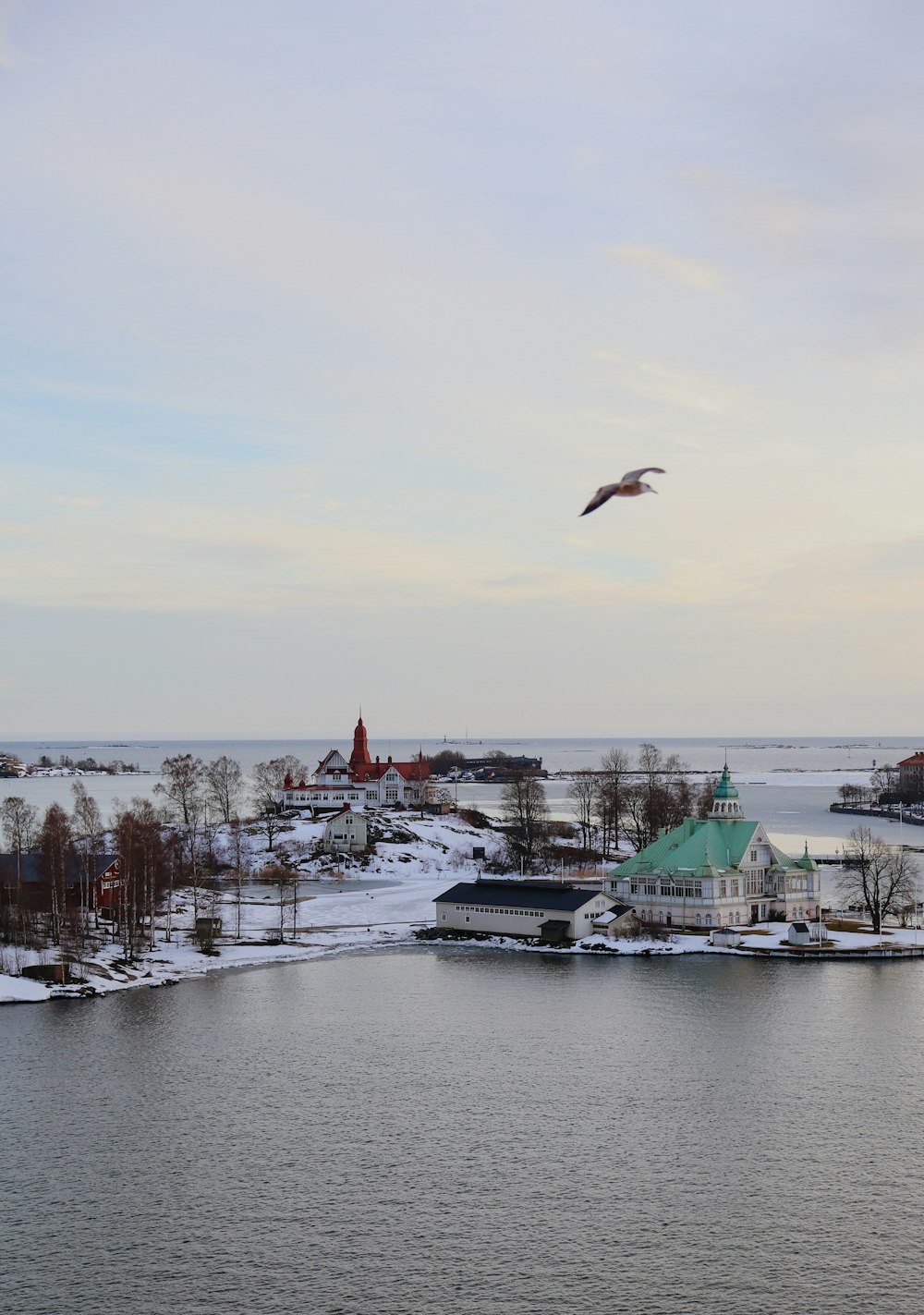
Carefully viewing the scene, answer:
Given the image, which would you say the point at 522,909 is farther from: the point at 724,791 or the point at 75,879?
the point at 75,879

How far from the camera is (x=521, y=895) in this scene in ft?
266

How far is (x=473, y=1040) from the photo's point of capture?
50.5 metres

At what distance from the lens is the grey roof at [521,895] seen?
7825 cm

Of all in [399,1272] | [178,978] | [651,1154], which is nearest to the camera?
[399,1272]

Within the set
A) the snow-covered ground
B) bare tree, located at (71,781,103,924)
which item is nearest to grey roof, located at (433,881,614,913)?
the snow-covered ground

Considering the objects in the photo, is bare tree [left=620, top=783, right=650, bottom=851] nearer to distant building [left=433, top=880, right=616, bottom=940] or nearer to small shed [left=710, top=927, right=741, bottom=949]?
distant building [left=433, top=880, right=616, bottom=940]

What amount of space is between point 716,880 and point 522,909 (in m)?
12.1

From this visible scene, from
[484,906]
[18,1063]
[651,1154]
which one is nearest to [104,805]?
[484,906]

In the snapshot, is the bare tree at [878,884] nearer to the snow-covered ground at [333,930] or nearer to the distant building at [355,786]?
the snow-covered ground at [333,930]

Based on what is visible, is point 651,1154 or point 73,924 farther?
point 73,924

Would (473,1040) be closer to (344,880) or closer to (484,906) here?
(484,906)

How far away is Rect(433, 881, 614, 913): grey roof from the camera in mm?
78250

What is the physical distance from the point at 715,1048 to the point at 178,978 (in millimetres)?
28644

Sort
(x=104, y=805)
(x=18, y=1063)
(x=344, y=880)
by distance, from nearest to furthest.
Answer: (x=18, y=1063), (x=344, y=880), (x=104, y=805)
